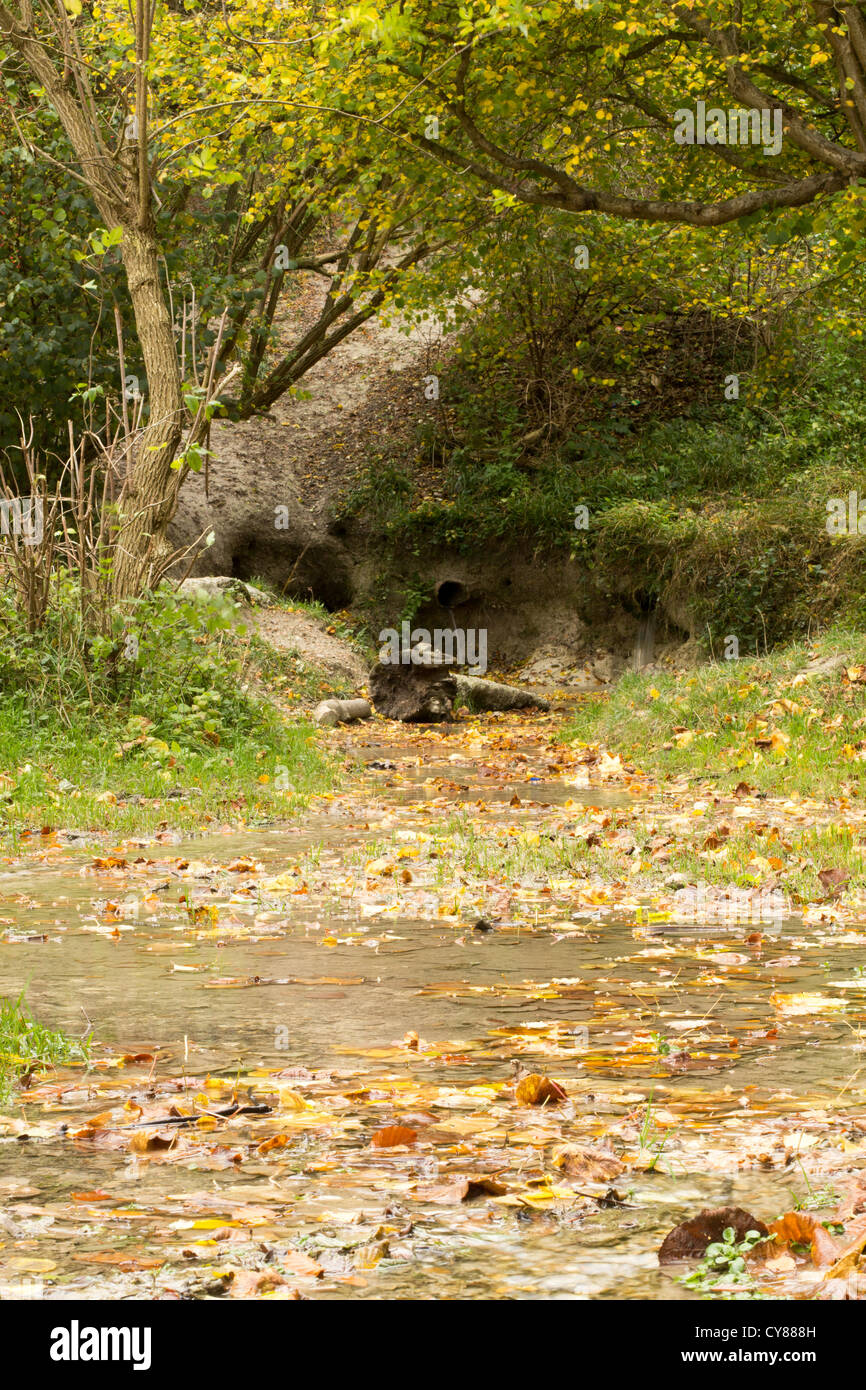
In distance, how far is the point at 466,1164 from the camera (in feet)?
8.62

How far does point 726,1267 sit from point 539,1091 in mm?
912

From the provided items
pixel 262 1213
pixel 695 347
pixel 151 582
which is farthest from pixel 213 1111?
pixel 695 347

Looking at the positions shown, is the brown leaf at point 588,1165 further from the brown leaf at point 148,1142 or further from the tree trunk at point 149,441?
the tree trunk at point 149,441

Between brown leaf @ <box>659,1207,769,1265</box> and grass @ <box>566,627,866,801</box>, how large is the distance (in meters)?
6.43

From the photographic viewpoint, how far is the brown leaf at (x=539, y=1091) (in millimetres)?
2982

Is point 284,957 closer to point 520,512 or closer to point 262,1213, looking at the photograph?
point 262,1213

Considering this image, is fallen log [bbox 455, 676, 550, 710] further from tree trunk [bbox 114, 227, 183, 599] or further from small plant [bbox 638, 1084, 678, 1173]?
small plant [bbox 638, 1084, 678, 1173]

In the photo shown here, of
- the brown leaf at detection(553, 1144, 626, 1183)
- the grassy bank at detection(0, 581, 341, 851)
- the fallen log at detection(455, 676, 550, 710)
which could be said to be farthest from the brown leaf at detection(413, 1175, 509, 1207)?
the fallen log at detection(455, 676, 550, 710)

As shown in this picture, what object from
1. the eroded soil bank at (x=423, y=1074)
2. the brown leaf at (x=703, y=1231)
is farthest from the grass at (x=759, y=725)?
the brown leaf at (x=703, y=1231)

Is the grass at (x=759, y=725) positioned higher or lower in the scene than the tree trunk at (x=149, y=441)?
lower

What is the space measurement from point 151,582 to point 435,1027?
25.0 feet

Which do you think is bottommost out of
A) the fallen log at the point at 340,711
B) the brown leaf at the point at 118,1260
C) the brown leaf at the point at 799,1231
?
the brown leaf at the point at 118,1260

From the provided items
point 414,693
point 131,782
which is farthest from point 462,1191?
point 414,693

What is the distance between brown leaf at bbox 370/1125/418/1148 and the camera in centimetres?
276
